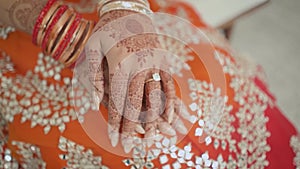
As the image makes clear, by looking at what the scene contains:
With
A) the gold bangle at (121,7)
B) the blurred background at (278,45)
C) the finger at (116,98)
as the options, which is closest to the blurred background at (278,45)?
the blurred background at (278,45)

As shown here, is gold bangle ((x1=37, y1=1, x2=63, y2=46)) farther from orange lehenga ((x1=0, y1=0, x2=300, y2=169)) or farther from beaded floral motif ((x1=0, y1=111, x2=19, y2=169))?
beaded floral motif ((x1=0, y1=111, x2=19, y2=169))

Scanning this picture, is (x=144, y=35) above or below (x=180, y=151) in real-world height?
above

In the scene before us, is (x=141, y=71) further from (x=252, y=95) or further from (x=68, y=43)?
(x=252, y=95)

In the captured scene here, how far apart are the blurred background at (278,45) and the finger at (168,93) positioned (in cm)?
78

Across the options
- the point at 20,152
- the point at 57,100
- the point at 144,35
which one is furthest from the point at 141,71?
the point at 20,152

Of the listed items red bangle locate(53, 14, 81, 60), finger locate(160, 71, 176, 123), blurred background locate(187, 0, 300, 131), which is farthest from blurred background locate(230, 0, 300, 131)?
red bangle locate(53, 14, 81, 60)

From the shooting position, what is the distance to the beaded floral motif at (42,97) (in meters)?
0.90

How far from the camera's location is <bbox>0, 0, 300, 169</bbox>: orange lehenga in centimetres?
87

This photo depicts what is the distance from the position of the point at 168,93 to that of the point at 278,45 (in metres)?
1.02

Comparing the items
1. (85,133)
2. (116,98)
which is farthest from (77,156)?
(116,98)

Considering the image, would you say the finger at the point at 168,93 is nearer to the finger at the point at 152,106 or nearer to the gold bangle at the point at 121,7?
the finger at the point at 152,106

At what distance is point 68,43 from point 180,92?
0.22 meters

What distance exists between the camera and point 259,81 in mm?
1054

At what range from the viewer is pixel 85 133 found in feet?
2.88
